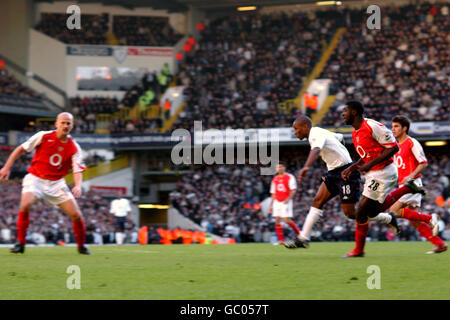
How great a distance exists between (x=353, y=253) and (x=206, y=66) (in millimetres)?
31316

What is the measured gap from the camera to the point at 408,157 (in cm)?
1218

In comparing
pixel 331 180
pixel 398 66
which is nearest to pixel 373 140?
pixel 331 180

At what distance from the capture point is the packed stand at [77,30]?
43.7 m

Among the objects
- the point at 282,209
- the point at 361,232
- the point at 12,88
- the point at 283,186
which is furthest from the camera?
the point at 12,88

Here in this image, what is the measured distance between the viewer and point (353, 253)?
11.0m

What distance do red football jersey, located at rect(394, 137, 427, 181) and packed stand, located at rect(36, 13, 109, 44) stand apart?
1337 inches

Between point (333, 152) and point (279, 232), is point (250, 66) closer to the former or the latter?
point (279, 232)

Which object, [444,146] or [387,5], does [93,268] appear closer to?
[444,146]

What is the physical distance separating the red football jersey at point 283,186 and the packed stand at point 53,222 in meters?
10.3

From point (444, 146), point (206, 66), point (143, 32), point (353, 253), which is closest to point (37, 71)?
point (143, 32)

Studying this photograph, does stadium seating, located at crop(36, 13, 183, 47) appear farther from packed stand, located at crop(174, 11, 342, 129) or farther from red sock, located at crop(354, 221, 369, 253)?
red sock, located at crop(354, 221, 369, 253)

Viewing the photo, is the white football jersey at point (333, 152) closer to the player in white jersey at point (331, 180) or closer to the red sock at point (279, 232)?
the player in white jersey at point (331, 180)

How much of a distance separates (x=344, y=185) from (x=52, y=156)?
4.85 metres

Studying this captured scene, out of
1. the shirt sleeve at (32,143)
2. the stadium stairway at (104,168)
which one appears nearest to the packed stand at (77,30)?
the stadium stairway at (104,168)
